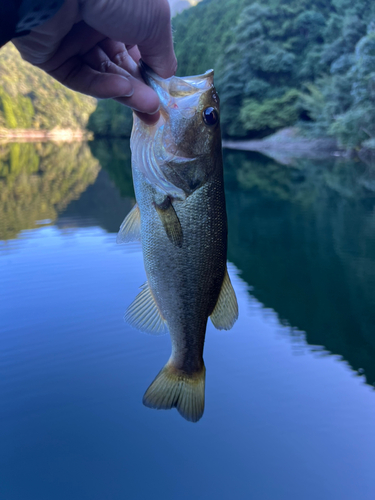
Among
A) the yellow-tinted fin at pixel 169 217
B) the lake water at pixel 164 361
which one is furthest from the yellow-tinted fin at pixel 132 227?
the lake water at pixel 164 361

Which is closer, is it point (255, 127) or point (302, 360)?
point (302, 360)

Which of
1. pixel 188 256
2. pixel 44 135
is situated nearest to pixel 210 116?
pixel 188 256

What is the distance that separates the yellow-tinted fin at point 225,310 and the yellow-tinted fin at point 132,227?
49 cm

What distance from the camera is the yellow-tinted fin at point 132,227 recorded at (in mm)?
2166

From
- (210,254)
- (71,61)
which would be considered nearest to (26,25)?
(71,61)

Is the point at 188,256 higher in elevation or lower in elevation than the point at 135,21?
lower

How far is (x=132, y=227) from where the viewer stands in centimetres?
219

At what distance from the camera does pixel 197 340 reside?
2264 mm

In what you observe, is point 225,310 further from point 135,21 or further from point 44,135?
point 44,135

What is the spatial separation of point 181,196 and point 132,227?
0.33 m

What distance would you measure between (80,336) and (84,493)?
266cm

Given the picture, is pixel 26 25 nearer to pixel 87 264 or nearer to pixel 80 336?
pixel 80 336

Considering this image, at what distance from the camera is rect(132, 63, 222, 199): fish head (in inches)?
76.6

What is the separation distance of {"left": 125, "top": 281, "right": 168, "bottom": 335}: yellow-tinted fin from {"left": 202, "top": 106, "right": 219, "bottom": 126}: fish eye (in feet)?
2.75
